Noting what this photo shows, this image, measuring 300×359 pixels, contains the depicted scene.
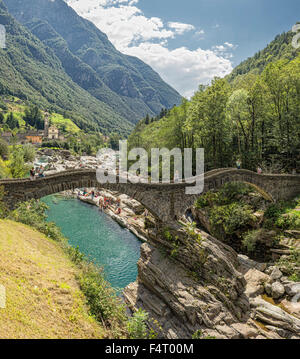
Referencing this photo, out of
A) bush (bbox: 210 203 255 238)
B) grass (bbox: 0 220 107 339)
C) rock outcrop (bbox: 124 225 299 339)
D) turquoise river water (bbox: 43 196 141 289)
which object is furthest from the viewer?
turquoise river water (bbox: 43 196 141 289)

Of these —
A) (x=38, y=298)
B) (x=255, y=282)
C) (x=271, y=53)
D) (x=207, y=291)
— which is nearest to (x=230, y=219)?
(x=255, y=282)

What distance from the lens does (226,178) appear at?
66.7ft

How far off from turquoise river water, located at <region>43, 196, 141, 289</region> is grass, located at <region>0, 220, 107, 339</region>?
26.3 ft

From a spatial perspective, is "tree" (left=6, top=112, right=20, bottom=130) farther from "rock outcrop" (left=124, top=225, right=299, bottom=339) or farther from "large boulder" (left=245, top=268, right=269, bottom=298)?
"large boulder" (left=245, top=268, right=269, bottom=298)

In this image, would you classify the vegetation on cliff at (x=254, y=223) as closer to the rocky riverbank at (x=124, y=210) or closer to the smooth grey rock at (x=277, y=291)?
the smooth grey rock at (x=277, y=291)

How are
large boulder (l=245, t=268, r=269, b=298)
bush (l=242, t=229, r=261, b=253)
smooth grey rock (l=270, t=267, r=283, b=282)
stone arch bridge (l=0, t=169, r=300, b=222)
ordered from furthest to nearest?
bush (l=242, t=229, r=261, b=253)
smooth grey rock (l=270, t=267, r=283, b=282)
large boulder (l=245, t=268, r=269, b=298)
stone arch bridge (l=0, t=169, r=300, b=222)

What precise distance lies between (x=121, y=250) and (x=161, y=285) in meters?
12.1

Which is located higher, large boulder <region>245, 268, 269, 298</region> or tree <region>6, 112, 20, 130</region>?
tree <region>6, 112, 20, 130</region>

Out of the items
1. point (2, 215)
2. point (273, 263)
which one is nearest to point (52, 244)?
point (2, 215)

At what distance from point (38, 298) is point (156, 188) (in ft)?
34.3

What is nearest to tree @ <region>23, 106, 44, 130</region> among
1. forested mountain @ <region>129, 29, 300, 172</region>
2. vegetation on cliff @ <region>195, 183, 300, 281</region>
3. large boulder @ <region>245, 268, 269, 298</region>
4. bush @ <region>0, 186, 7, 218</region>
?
forested mountain @ <region>129, 29, 300, 172</region>

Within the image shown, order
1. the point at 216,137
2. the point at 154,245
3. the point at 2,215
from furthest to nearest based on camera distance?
1. the point at 216,137
2. the point at 154,245
3. the point at 2,215

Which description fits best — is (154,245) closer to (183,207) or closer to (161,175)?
(183,207)

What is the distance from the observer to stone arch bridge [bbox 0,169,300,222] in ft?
43.2
